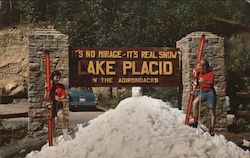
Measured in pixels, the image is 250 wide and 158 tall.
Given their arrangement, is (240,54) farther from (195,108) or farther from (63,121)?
(63,121)

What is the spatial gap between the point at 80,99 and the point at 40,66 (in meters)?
1.33

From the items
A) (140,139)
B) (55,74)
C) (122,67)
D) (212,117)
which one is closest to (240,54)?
(212,117)

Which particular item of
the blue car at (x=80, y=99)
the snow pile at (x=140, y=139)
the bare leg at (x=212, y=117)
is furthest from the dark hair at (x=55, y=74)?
the bare leg at (x=212, y=117)

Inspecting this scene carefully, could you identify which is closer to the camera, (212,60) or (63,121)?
(63,121)

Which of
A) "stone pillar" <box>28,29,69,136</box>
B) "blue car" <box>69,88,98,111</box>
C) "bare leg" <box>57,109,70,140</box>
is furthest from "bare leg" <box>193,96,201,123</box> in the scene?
"stone pillar" <box>28,29,69,136</box>

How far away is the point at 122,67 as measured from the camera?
9.98 m

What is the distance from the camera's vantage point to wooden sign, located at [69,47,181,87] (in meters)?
9.84

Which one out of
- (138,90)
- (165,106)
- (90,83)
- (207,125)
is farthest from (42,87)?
(207,125)

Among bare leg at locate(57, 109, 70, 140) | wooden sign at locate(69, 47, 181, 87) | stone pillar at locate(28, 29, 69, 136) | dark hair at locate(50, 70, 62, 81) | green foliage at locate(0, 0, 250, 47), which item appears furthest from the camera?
green foliage at locate(0, 0, 250, 47)

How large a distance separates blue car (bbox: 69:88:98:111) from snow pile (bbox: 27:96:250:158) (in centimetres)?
39

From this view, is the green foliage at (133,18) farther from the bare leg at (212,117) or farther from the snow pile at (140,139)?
the bare leg at (212,117)

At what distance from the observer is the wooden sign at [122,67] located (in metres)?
9.84

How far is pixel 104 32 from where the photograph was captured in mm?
11477

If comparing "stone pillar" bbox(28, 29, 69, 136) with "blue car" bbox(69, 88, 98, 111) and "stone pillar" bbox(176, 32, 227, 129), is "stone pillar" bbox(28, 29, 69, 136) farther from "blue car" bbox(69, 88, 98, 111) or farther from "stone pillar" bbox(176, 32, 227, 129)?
"stone pillar" bbox(176, 32, 227, 129)
